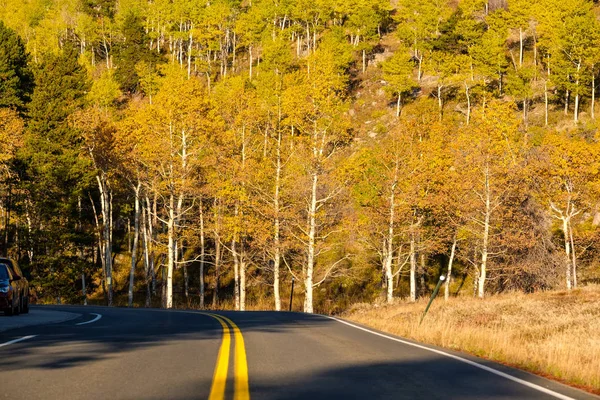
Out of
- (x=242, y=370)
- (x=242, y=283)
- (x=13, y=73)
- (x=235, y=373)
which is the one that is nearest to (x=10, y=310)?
(x=242, y=370)

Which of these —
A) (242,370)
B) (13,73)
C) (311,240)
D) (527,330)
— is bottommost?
(527,330)

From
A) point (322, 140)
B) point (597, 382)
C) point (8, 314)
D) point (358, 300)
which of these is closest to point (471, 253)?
point (358, 300)

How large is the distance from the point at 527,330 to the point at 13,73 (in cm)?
5216

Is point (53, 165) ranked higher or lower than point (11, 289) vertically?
higher

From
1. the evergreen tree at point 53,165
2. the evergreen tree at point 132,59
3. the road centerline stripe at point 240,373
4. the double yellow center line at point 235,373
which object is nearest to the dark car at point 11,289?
the double yellow center line at point 235,373

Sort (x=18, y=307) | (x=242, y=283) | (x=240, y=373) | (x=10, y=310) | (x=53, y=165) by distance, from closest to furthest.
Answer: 1. (x=240, y=373)
2. (x=10, y=310)
3. (x=18, y=307)
4. (x=242, y=283)
5. (x=53, y=165)

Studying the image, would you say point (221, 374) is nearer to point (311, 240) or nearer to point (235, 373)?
point (235, 373)

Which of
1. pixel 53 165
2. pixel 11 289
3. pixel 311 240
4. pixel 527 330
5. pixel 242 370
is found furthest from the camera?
pixel 53 165

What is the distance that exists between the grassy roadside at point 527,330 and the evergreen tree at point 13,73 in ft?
143

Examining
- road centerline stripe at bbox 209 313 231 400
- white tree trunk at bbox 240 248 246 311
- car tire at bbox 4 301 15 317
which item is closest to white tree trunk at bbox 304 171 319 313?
white tree trunk at bbox 240 248 246 311

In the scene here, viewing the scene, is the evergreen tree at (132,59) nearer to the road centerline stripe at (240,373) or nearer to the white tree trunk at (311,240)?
the white tree trunk at (311,240)

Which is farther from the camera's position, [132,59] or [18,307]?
[132,59]

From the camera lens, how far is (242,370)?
8703 mm

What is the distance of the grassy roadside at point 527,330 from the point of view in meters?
11.0
